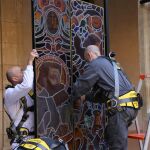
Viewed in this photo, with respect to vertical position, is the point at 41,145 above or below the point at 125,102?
below

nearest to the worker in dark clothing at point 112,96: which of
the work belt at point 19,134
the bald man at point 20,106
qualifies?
the bald man at point 20,106

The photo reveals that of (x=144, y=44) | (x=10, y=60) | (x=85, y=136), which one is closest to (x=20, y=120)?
(x=85, y=136)

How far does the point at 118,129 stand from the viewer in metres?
4.86

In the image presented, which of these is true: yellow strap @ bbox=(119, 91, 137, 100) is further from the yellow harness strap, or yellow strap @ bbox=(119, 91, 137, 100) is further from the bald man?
the bald man

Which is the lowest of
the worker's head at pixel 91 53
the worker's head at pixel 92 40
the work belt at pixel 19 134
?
the work belt at pixel 19 134

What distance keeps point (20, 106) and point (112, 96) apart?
1.05m

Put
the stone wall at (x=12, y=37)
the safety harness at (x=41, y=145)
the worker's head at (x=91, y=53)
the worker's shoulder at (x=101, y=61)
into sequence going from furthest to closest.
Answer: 1. the stone wall at (x=12, y=37)
2. the worker's head at (x=91, y=53)
3. the worker's shoulder at (x=101, y=61)
4. the safety harness at (x=41, y=145)

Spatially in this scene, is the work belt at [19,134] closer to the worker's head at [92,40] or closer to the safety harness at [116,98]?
the safety harness at [116,98]

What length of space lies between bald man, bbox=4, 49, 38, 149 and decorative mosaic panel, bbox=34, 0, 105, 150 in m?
0.11

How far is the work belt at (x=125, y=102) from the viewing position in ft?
16.0

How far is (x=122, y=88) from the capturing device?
16.3ft

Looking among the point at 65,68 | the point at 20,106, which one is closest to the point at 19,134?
the point at 20,106

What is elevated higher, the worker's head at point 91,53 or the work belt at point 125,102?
the worker's head at point 91,53

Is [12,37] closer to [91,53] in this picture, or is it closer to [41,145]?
[91,53]
